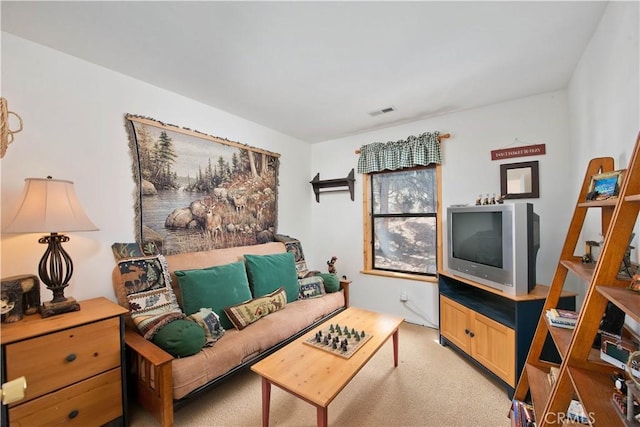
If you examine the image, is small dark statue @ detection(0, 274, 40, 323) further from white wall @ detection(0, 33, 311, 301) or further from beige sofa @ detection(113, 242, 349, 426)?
beige sofa @ detection(113, 242, 349, 426)

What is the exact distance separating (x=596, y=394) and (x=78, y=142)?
3032 millimetres

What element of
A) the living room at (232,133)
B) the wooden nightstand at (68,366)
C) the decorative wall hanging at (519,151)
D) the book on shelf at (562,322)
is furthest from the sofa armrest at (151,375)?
the decorative wall hanging at (519,151)

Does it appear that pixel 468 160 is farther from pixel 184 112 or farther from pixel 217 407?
pixel 217 407

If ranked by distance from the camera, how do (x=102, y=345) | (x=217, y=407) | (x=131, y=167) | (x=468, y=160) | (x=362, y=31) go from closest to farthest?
1. (x=102, y=345)
2. (x=362, y=31)
3. (x=217, y=407)
4. (x=131, y=167)
5. (x=468, y=160)

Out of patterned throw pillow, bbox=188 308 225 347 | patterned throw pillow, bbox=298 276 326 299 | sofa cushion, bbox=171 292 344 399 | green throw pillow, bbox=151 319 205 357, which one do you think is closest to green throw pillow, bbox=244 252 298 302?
patterned throw pillow, bbox=298 276 326 299

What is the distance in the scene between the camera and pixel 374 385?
204 centimetres

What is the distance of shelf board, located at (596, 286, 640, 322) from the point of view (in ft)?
2.46

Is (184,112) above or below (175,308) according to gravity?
above

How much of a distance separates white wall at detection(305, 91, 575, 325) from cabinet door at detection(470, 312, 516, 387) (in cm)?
85

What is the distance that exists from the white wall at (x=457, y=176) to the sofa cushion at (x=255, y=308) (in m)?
1.42

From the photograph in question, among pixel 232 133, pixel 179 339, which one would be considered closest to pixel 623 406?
pixel 179 339

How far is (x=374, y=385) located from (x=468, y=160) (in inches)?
94.2

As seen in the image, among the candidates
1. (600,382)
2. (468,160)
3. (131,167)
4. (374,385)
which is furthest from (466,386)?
(131,167)

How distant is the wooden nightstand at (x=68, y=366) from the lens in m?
1.28
